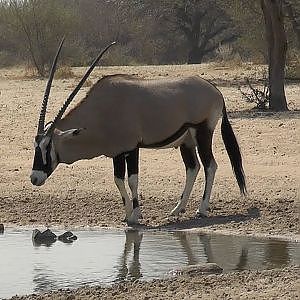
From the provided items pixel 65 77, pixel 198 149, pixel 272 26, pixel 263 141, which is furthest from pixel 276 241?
pixel 65 77

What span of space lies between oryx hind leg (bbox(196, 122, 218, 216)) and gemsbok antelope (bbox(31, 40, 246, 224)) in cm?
1

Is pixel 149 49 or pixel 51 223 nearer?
pixel 51 223

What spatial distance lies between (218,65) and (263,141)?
2037 cm

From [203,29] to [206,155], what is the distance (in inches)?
1469

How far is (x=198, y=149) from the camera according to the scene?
11.1 metres

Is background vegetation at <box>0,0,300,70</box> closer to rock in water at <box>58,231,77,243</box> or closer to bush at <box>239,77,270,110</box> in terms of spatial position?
bush at <box>239,77,270,110</box>

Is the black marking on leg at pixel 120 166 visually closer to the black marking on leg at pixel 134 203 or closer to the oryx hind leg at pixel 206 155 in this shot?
the black marking on leg at pixel 134 203

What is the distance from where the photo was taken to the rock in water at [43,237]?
9587 millimetres

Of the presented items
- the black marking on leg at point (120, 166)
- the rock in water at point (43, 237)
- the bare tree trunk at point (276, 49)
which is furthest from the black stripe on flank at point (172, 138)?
the bare tree trunk at point (276, 49)

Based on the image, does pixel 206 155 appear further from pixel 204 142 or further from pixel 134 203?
pixel 134 203

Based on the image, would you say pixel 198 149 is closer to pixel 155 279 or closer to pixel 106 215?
pixel 106 215

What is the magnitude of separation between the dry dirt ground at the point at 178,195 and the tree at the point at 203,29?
2695 centimetres

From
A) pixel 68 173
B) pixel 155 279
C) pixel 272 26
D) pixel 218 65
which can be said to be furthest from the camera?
pixel 218 65

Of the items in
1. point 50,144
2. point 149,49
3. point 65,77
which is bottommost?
point 50,144
